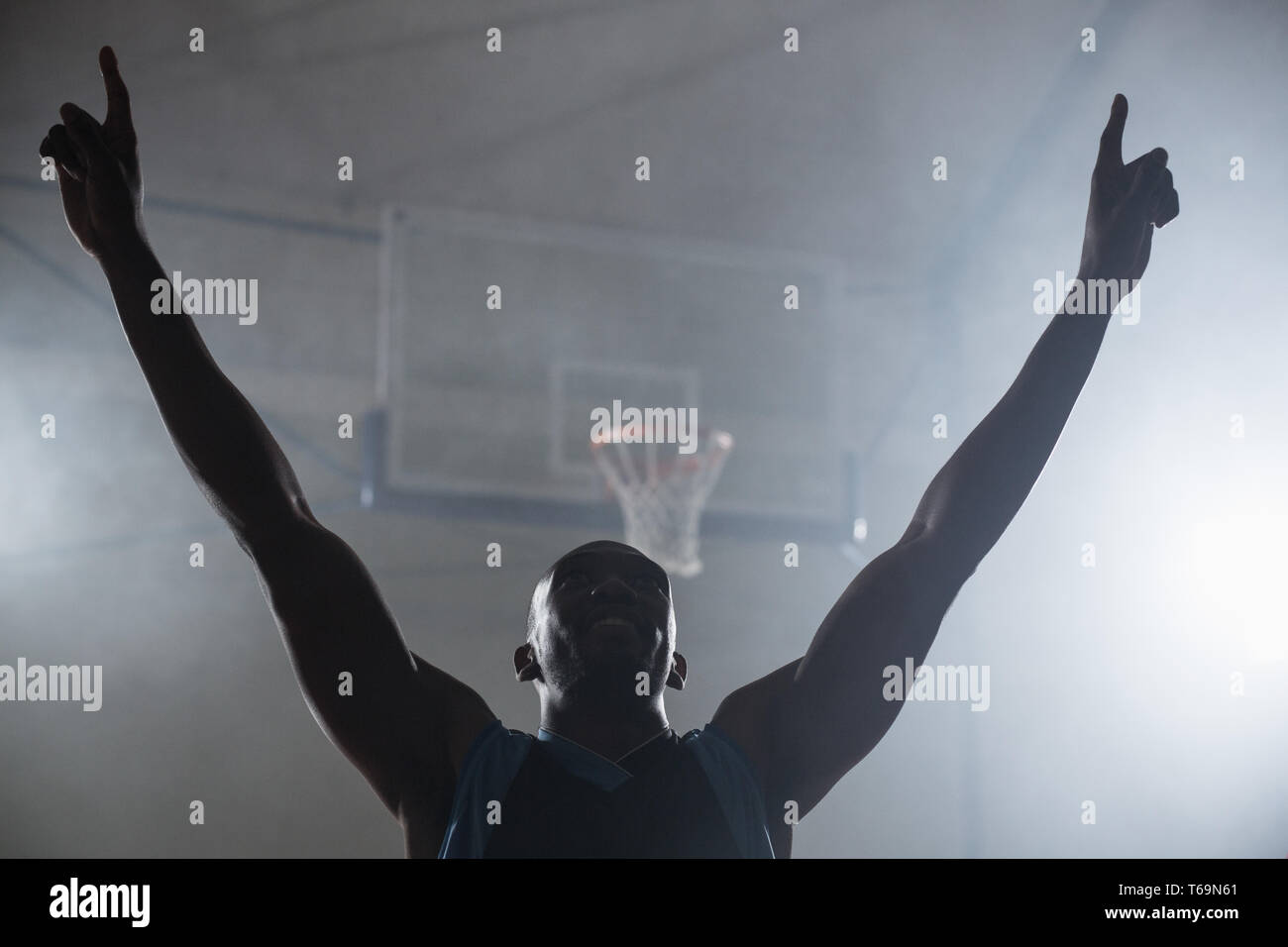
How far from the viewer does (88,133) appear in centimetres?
139

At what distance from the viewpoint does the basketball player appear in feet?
4.52

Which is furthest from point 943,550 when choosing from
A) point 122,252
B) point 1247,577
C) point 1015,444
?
point 1247,577

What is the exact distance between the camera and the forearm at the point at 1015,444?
1604 mm

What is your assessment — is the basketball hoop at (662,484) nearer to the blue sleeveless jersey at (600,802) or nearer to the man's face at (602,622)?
the man's face at (602,622)

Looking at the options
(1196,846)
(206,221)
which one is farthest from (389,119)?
(1196,846)

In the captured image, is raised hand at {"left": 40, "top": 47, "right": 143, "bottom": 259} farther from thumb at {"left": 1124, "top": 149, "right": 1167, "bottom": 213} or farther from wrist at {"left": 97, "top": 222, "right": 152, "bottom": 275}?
thumb at {"left": 1124, "top": 149, "right": 1167, "bottom": 213}

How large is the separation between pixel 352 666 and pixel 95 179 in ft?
2.14

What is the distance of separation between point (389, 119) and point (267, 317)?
1.15 metres

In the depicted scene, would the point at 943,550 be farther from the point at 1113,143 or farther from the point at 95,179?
the point at 95,179

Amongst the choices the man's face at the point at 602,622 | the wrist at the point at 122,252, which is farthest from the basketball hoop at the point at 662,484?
the wrist at the point at 122,252

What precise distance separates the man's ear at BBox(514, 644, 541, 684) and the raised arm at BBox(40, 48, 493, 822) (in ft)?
0.36

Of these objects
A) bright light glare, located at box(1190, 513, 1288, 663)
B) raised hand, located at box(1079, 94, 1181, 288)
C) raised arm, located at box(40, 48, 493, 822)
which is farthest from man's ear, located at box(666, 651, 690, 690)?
bright light glare, located at box(1190, 513, 1288, 663)
